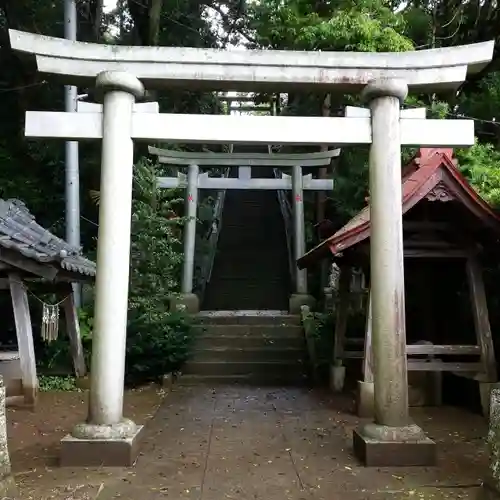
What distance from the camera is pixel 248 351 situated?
11742mm

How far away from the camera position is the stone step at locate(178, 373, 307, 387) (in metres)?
10.8

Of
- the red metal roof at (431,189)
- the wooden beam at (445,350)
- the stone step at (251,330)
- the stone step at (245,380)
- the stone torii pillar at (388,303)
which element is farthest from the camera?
the stone step at (251,330)

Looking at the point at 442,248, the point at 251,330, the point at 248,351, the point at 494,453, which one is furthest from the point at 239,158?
the point at 494,453

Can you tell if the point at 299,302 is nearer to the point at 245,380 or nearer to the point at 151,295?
the point at 245,380

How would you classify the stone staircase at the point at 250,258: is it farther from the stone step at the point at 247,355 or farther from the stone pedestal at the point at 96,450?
the stone pedestal at the point at 96,450

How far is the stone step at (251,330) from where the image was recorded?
12.5 metres

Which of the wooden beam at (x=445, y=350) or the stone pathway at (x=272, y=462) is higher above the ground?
the wooden beam at (x=445, y=350)

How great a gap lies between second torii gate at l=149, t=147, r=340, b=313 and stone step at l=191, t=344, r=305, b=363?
7.62 ft

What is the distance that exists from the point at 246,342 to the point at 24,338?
477 cm

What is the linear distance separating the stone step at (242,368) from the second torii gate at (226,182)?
8.95 feet

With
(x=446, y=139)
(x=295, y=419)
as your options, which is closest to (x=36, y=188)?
(x=295, y=419)

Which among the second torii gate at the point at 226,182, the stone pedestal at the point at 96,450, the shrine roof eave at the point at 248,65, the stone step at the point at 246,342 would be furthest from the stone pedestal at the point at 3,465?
the second torii gate at the point at 226,182

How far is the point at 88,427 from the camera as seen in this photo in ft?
18.1

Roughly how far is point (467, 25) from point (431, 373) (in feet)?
26.0
